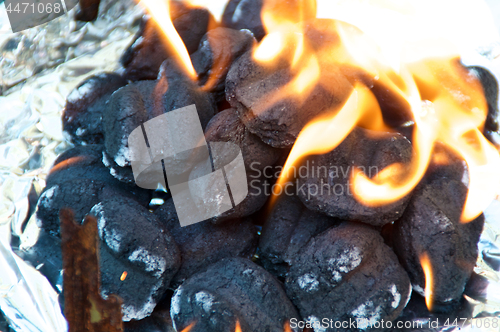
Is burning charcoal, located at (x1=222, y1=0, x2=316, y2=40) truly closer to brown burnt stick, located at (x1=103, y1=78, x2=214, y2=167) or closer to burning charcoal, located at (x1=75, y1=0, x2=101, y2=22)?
brown burnt stick, located at (x1=103, y1=78, x2=214, y2=167)

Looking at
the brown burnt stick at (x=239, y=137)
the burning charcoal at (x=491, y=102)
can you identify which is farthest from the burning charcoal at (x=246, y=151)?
the burning charcoal at (x=491, y=102)

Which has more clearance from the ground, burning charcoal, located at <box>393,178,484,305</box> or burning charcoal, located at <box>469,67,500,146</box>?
burning charcoal, located at <box>469,67,500,146</box>

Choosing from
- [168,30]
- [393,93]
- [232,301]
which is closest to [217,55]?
[168,30]

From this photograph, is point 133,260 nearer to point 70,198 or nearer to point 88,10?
point 70,198

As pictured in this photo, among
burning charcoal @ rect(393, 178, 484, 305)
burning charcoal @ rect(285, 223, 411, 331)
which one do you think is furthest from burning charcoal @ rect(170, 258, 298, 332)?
burning charcoal @ rect(393, 178, 484, 305)

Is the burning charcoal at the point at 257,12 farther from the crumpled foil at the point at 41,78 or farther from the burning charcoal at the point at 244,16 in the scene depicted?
the crumpled foil at the point at 41,78
